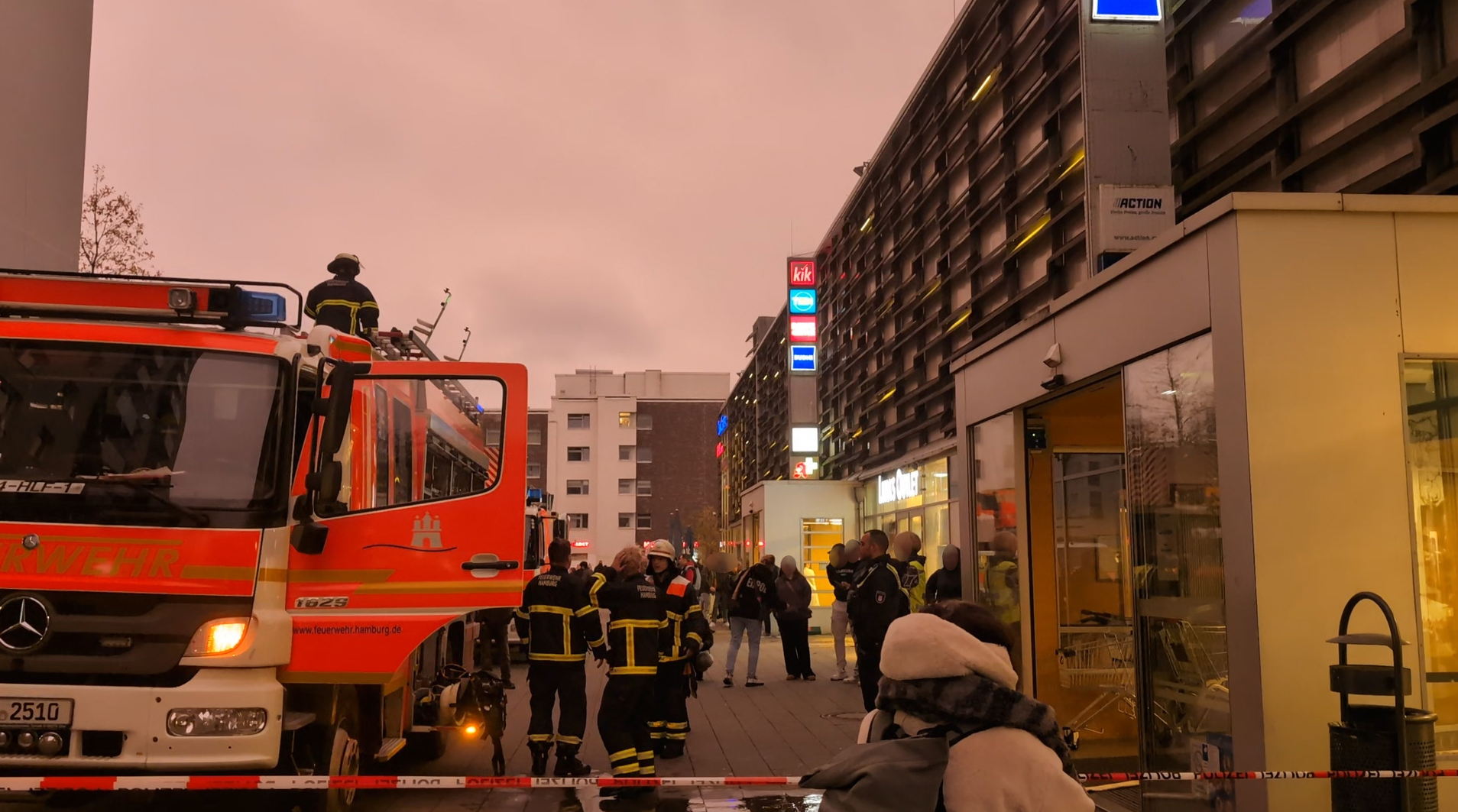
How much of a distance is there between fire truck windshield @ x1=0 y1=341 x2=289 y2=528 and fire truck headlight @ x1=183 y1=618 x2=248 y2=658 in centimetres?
51

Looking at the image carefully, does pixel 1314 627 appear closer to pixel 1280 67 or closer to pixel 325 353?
pixel 325 353

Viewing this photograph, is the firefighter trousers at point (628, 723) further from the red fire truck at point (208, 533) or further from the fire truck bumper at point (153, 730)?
the fire truck bumper at point (153, 730)

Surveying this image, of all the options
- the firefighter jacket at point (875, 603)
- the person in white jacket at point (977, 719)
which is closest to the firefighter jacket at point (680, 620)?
the firefighter jacket at point (875, 603)

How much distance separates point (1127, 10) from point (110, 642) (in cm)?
906

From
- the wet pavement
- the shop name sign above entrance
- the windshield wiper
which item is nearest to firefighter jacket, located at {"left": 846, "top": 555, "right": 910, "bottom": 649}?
the wet pavement

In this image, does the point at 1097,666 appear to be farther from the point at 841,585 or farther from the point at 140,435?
the point at 140,435

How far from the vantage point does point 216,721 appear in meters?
5.82

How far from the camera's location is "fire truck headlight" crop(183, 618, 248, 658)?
19.4 feet

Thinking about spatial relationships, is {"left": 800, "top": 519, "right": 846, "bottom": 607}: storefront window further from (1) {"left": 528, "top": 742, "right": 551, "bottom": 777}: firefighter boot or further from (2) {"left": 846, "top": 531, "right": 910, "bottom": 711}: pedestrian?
(1) {"left": 528, "top": 742, "right": 551, "bottom": 777}: firefighter boot

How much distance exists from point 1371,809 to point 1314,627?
3.03 feet

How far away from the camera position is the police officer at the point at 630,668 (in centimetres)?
841

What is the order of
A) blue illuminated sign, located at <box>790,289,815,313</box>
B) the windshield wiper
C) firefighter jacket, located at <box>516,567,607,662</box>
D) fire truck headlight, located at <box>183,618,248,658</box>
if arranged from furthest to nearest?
blue illuminated sign, located at <box>790,289,815,313</box> → firefighter jacket, located at <box>516,567,607,662</box> → the windshield wiper → fire truck headlight, located at <box>183,618,248,658</box>

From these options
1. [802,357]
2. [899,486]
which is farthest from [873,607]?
[802,357]

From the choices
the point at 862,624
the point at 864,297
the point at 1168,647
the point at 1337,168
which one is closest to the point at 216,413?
the point at 1168,647
